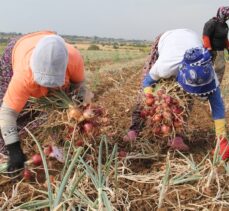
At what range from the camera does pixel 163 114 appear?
2965 millimetres

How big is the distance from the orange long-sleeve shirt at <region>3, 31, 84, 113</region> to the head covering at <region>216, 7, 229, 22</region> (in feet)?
10.6

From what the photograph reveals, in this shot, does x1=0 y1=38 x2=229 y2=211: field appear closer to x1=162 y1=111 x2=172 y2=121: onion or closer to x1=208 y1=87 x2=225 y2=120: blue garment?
x1=162 y1=111 x2=172 y2=121: onion

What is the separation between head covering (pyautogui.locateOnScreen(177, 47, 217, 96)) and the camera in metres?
2.76

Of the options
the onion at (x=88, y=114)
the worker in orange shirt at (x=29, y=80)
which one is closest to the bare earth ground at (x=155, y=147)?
the onion at (x=88, y=114)

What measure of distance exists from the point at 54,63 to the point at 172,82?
3.54 feet

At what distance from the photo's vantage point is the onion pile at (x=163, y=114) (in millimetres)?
Result: 2988

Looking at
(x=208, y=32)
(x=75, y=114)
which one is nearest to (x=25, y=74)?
(x=75, y=114)

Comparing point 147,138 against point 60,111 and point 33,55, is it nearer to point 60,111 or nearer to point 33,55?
point 60,111

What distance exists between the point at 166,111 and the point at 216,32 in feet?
9.94

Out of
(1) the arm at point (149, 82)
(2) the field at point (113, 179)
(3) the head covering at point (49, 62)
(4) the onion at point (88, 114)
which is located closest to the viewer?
(2) the field at point (113, 179)

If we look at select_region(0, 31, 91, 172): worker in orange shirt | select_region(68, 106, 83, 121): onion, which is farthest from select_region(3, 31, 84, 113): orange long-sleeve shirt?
select_region(68, 106, 83, 121): onion

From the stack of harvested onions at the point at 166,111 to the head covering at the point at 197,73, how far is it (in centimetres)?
20

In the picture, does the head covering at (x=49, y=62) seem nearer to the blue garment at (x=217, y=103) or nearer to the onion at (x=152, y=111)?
the onion at (x=152, y=111)

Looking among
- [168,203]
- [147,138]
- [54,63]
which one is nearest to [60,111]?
[54,63]
